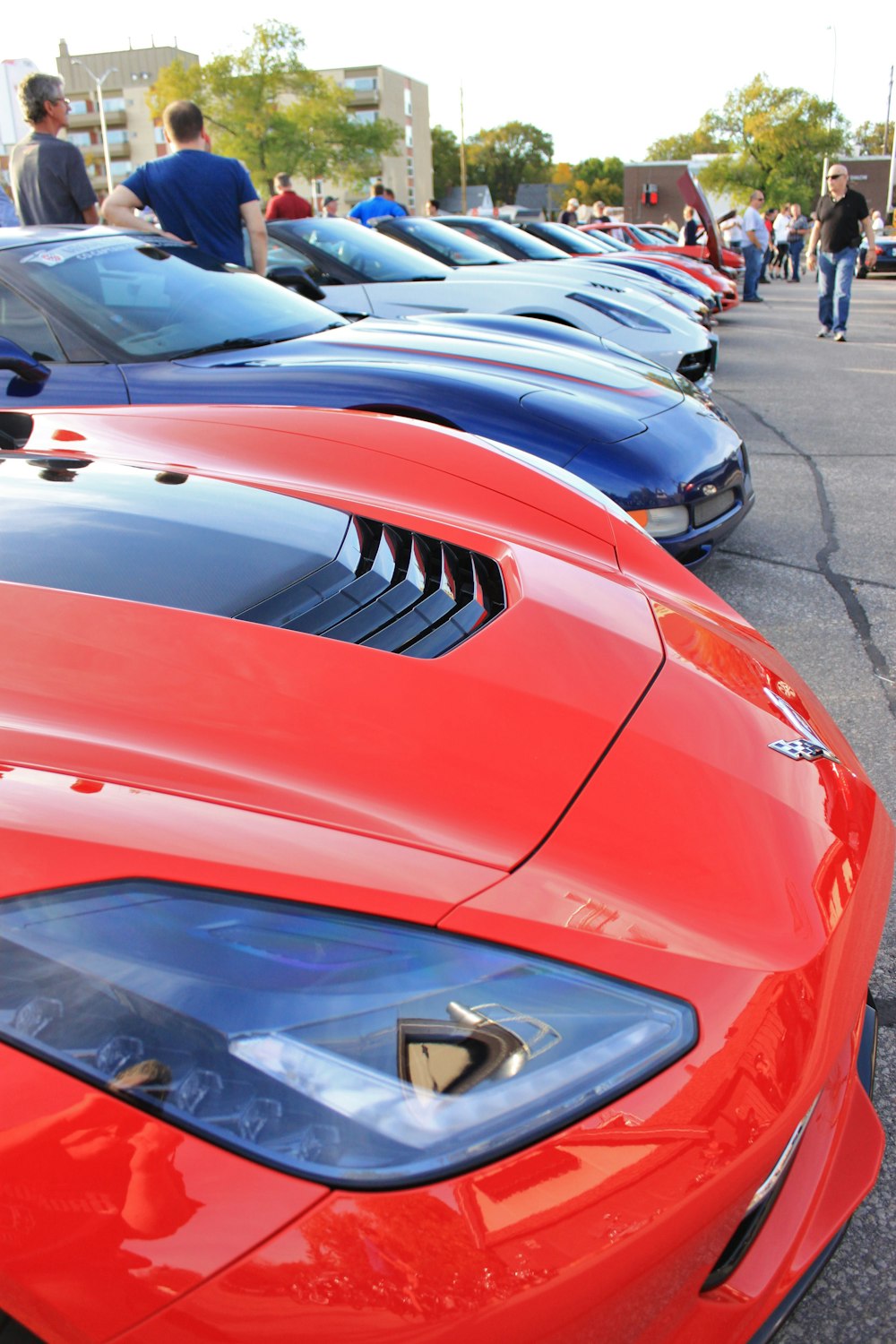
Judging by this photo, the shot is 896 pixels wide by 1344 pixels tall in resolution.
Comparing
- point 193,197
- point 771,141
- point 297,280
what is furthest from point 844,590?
point 771,141

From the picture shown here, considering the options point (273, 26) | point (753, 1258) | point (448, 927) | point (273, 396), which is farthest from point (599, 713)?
point (273, 26)

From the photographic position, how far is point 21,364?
2.87 m

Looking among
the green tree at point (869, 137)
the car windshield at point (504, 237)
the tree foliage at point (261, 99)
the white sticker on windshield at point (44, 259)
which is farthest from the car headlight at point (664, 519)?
the green tree at point (869, 137)

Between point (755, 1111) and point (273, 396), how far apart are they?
9.46 feet

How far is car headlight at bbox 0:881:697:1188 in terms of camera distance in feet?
2.81

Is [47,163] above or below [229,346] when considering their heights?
above

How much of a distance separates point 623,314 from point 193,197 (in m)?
3.03

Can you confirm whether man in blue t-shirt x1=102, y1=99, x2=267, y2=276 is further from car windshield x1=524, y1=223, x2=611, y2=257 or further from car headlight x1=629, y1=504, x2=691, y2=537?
car windshield x1=524, y1=223, x2=611, y2=257

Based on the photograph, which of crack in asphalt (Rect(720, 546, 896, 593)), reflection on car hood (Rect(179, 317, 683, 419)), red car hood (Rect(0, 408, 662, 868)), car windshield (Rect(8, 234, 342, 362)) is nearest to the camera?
red car hood (Rect(0, 408, 662, 868))

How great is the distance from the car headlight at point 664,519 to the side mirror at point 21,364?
1786mm

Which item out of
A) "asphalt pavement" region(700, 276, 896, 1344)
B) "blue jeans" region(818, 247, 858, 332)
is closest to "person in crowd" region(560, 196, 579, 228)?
"blue jeans" region(818, 247, 858, 332)

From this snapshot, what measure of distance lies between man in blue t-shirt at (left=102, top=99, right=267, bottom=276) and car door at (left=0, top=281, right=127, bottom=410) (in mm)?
1809

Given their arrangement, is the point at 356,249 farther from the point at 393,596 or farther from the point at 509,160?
the point at 509,160

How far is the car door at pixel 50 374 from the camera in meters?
3.30
